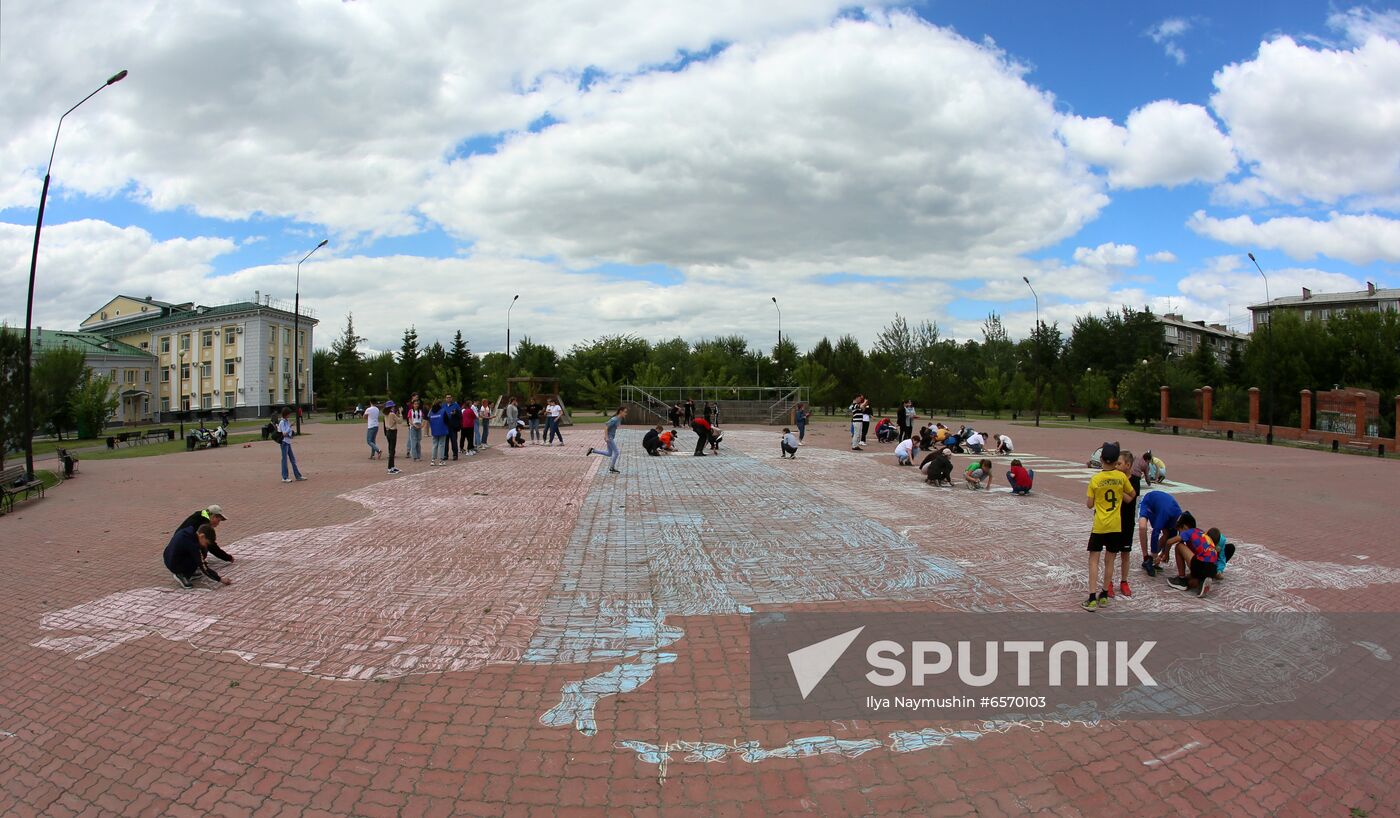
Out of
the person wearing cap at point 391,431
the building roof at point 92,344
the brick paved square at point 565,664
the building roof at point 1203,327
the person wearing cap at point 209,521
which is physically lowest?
the brick paved square at point 565,664

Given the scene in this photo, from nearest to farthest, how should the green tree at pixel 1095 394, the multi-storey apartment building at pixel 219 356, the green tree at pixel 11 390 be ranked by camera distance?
the green tree at pixel 11 390 < the green tree at pixel 1095 394 < the multi-storey apartment building at pixel 219 356

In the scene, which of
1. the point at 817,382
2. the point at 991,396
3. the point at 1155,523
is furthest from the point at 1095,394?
the point at 1155,523

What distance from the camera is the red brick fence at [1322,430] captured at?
27031 millimetres

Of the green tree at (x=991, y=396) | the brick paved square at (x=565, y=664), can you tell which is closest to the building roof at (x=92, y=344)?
the brick paved square at (x=565, y=664)

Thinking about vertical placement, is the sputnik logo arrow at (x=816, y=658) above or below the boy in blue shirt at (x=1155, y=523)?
below

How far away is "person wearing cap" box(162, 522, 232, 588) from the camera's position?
267 inches

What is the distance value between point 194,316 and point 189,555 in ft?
230

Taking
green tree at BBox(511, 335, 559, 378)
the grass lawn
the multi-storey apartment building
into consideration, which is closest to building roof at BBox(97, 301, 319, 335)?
the multi-storey apartment building

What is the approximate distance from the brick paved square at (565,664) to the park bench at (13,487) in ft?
1.69

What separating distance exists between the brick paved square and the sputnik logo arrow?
0.39m

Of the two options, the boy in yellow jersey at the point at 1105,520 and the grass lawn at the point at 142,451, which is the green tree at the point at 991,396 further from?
the boy in yellow jersey at the point at 1105,520

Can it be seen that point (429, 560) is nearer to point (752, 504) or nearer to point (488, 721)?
point (488, 721)

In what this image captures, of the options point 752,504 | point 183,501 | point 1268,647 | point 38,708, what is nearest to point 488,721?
point 38,708

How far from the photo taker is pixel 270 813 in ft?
11.0
